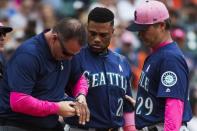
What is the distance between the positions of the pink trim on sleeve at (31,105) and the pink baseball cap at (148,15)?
113 cm

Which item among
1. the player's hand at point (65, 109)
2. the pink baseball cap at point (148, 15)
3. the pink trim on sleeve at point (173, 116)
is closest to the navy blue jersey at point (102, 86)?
the pink baseball cap at point (148, 15)

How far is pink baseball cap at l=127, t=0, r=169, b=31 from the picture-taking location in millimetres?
6605

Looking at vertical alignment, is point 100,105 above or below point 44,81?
below

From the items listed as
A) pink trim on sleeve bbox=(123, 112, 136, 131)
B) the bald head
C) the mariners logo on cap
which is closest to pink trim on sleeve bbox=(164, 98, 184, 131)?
the mariners logo on cap

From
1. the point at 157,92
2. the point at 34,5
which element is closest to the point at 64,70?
the point at 157,92

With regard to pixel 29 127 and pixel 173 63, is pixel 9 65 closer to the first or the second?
pixel 29 127

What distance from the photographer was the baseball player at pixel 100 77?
22.7 ft

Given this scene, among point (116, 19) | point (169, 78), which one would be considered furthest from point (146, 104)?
point (116, 19)

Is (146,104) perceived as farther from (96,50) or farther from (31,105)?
(31,105)

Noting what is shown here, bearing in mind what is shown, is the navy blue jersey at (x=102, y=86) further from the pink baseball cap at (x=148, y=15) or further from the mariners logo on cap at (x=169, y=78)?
the mariners logo on cap at (x=169, y=78)

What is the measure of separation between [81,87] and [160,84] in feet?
2.63

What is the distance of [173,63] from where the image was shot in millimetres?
6367

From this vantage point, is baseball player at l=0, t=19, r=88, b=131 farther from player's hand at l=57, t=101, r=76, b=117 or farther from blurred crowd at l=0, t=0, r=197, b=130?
blurred crowd at l=0, t=0, r=197, b=130

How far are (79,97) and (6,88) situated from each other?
2.18 ft
